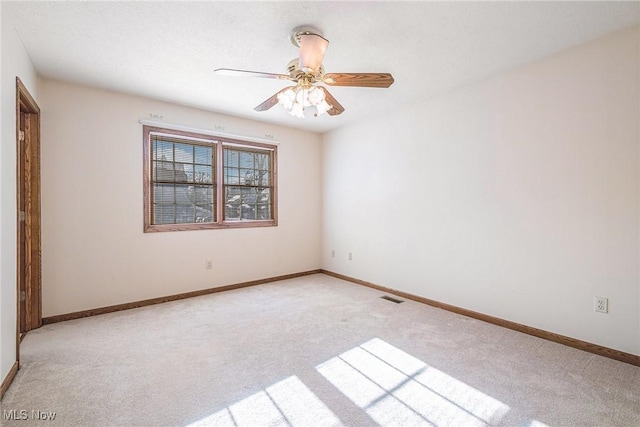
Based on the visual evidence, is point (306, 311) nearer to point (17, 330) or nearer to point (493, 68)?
point (17, 330)

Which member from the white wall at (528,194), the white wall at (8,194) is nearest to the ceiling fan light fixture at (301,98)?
the white wall at (528,194)

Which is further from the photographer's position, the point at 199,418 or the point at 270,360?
the point at 270,360

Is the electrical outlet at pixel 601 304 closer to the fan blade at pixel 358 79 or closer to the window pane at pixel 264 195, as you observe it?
the fan blade at pixel 358 79

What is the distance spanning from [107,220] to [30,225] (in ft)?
2.07

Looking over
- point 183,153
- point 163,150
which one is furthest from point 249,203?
point 163,150

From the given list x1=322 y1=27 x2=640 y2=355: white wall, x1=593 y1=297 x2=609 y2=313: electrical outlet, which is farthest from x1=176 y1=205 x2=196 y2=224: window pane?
x1=593 y1=297 x2=609 y2=313: electrical outlet

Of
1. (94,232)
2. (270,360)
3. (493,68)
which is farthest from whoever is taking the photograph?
(94,232)

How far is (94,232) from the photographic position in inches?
130

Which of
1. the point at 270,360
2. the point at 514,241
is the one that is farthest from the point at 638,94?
the point at 270,360

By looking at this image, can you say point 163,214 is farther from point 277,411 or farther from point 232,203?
point 277,411

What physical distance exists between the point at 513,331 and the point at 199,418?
2731 mm

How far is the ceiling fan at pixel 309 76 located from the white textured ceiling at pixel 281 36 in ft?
0.67

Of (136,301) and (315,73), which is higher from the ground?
(315,73)

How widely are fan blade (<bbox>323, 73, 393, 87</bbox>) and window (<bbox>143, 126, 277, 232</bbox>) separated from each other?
97.7 inches
